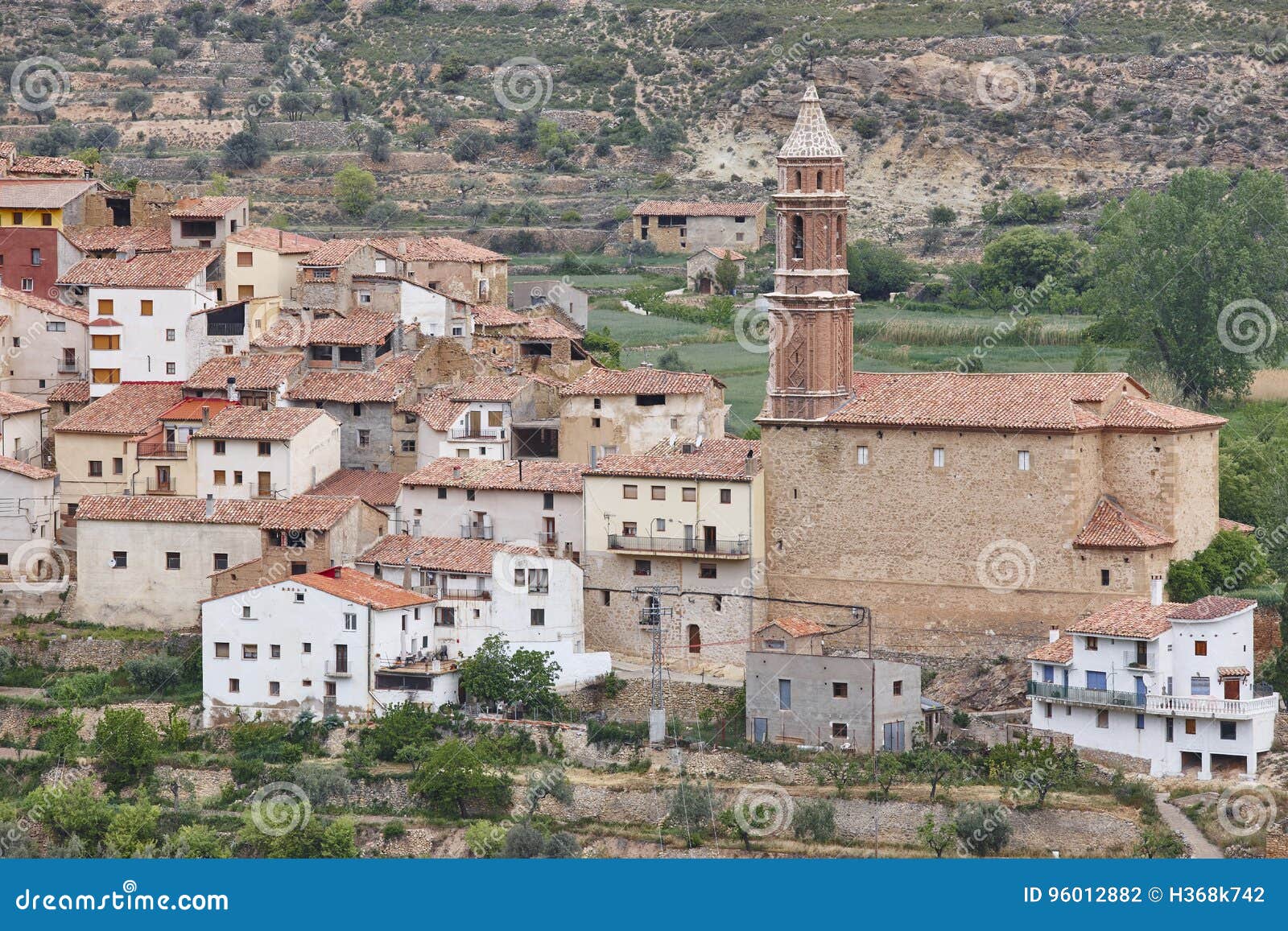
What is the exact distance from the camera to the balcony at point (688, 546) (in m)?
60.6

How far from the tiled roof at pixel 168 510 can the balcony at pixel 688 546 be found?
826 centimetres

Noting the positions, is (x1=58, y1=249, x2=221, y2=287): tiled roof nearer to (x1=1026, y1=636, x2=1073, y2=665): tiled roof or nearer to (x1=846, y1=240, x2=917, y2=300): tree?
(x1=1026, y1=636, x2=1073, y2=665): tiled roof

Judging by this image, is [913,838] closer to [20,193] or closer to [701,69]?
[20,193]

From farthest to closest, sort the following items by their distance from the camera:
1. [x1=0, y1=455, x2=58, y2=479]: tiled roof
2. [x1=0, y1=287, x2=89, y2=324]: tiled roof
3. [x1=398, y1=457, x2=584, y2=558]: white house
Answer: [x1=0, y1=287, x2=89, y2=324]: tiled roof < [x1=0, y1=455, x2=58, y2=479]: tiled roof < [x1=398, y1=457, x2=584, y2=558]: white house

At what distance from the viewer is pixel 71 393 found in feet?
232

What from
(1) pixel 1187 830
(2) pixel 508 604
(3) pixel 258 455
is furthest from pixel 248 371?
(1) pixel 1187 830

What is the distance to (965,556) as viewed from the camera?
2334 inches

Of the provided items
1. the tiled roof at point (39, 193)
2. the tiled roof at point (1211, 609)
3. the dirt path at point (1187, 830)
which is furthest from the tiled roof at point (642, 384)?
the tiled roof at point (39, 193)

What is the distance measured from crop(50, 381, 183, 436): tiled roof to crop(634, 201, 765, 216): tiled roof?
36145 millimetres

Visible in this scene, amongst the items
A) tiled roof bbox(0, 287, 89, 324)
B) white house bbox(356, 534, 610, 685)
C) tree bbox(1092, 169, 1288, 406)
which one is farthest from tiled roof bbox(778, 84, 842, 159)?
tree bbox(1092, 169, 1288, 406)

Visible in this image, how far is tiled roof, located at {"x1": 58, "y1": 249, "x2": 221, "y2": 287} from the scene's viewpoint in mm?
71562

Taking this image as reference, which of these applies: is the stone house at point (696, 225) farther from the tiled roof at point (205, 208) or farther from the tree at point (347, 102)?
the tiled roof at point (205, 208)

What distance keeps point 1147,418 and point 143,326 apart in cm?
2591

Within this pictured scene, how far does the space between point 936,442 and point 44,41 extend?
79806 millimetres
